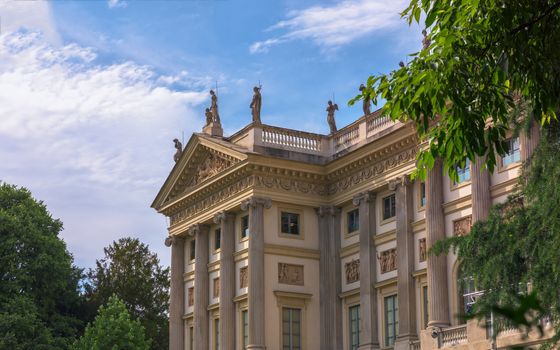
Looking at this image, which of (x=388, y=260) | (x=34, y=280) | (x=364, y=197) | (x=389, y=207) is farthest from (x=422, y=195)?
(x=34, y=280)

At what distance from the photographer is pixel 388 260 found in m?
39.8

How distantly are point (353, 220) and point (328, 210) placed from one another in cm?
131

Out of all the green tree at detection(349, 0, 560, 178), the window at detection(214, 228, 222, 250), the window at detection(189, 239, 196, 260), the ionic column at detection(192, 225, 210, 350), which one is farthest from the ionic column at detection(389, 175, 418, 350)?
the green tree at detection(349, 0, 560, 178)

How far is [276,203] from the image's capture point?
4288 centimetres

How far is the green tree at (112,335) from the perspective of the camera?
5238cm

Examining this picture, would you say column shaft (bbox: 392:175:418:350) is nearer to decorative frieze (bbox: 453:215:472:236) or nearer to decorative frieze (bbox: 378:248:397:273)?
decorative frieze (bbox: 378:248:397:273)

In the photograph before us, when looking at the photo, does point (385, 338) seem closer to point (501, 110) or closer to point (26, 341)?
point (26, 341)

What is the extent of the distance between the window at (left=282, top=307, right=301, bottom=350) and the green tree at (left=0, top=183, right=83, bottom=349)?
16.4m

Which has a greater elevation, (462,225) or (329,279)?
(462,225)

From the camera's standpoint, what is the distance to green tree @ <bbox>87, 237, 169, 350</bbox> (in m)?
64.1

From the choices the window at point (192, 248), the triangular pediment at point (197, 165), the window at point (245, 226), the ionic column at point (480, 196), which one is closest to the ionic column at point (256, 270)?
the window at point (245, 226)

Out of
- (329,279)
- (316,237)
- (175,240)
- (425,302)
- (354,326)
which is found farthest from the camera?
(175,240)

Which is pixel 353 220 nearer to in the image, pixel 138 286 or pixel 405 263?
pixel 405 263

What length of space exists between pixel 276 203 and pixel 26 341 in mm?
17655
